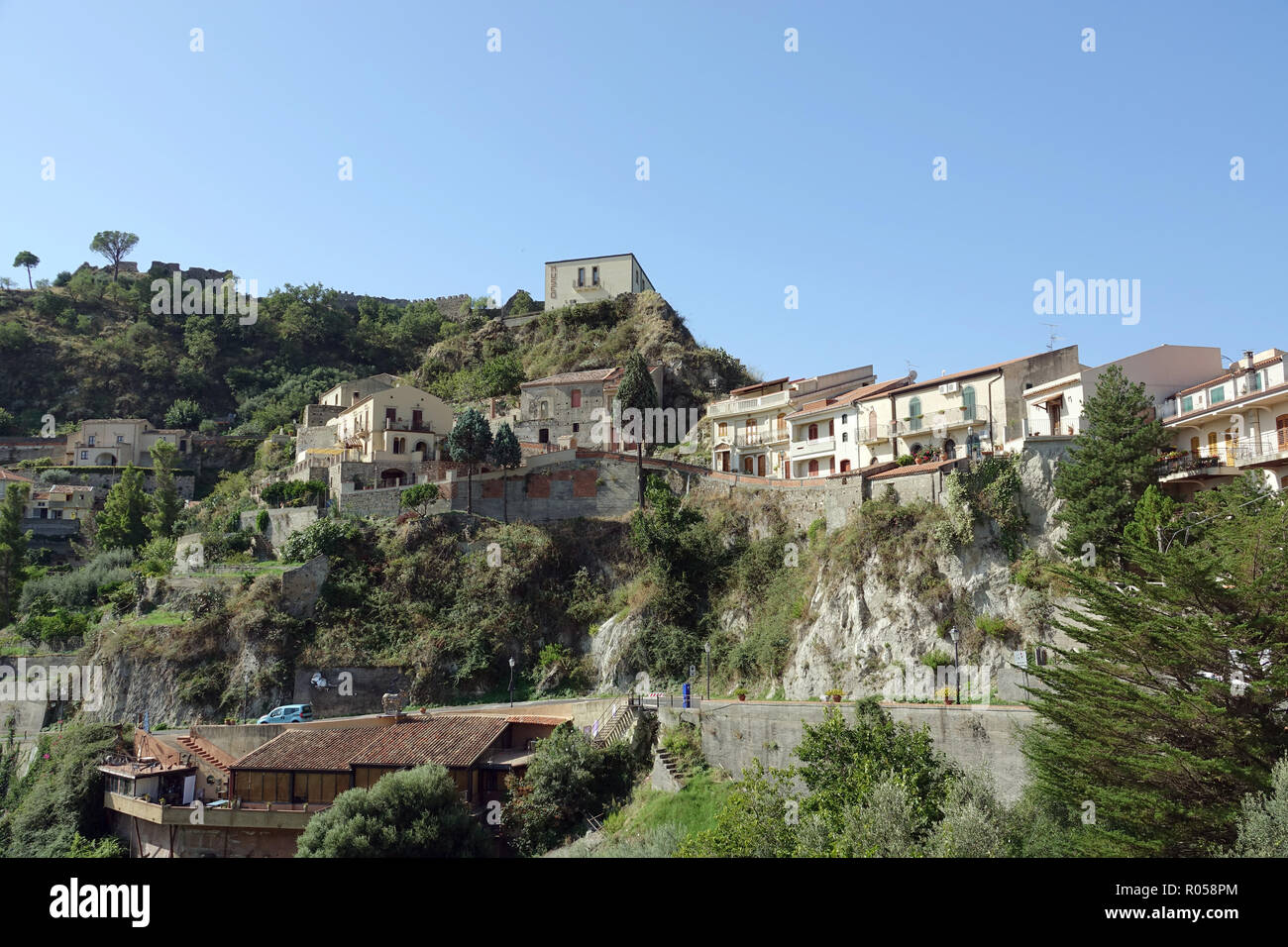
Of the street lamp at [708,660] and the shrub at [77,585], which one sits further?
the shrub at [77,585]

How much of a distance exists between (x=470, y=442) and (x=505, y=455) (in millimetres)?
1849

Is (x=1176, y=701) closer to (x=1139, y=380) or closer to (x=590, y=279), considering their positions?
(x=1139, y=380)

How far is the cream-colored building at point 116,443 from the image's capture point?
7275cm

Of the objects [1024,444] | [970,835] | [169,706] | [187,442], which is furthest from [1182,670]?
[187,442]

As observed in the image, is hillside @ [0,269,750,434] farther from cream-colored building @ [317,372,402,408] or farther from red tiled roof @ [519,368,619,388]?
red tiled roof @ [519,368,619,388]

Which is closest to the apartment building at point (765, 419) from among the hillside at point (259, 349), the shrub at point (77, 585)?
the hillside at point (259, 349)

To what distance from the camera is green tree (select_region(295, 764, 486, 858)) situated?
2620cm

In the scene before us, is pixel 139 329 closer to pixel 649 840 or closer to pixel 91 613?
pixel 91 613

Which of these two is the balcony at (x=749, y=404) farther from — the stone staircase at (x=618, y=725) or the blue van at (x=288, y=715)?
the blue van at (x=288, y=715)

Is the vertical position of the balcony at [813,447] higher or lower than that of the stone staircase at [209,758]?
higher

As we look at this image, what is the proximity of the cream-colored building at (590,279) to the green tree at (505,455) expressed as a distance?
91.0ft

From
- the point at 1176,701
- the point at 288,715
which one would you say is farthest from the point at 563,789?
the point at 1176,701

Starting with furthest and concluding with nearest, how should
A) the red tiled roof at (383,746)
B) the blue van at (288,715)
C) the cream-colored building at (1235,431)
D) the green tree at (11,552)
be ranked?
the green tree at (11,552), the blue van at (288,715), the red tiled roof at (383,746), the cream-colored building at (1235,431)

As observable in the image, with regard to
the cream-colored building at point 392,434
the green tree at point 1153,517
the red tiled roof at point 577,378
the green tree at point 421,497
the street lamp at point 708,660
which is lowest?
the street lamp at point 708,660
